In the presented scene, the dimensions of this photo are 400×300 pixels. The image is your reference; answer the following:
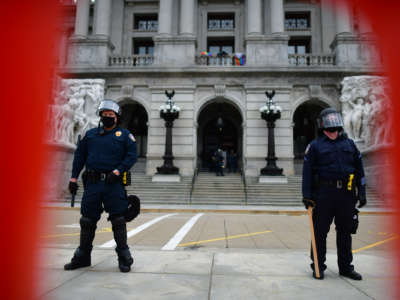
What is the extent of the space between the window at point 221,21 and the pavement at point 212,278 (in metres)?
25.0

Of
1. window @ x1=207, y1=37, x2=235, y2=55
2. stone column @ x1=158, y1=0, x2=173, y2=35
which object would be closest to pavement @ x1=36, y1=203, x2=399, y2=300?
stone column @ x1=158, y1=0, x2=173, y2=35

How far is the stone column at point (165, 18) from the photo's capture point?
21.8 metres

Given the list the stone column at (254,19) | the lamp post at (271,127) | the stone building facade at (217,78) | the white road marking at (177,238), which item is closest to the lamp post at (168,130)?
the stone building facade at (217,78)

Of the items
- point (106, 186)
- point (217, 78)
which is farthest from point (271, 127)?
point (106, 186)

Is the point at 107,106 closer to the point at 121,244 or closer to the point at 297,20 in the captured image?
the point at 121,244

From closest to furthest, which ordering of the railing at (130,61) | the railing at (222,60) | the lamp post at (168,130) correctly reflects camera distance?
the lamp post at (168,130), the railing at (222,60), the railing at (130,61)

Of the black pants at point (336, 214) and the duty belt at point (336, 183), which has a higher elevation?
the duty belt at point (336, 183)

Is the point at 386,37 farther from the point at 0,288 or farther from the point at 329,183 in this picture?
the point at 329,183

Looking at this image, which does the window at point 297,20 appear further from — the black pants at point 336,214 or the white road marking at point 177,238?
the black pants at point 336,214

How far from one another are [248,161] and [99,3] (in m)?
17.3

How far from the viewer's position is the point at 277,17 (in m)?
21.6

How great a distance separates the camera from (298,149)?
23.9 meters

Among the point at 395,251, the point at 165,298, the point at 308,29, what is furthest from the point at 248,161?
the point at 395,251

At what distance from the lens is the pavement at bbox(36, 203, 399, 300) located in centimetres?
279
